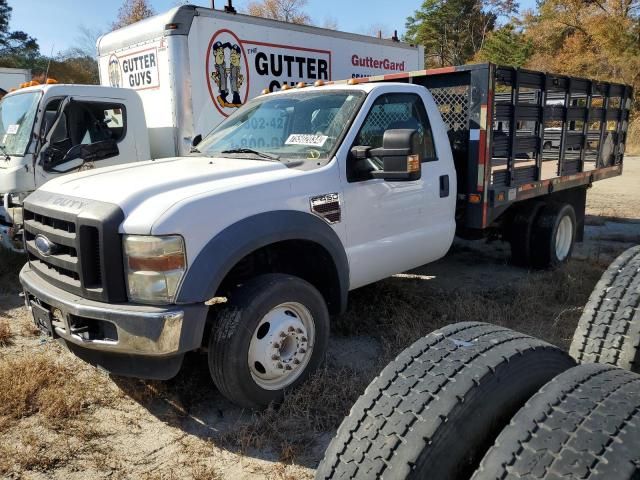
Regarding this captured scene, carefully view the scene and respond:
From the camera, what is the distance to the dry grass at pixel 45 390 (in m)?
3.25

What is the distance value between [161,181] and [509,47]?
46991 millimetres

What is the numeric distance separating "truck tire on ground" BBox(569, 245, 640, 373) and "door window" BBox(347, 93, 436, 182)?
168 cm

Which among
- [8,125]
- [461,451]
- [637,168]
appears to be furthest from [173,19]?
[637,168]

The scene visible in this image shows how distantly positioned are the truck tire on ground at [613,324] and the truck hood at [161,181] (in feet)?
6.19

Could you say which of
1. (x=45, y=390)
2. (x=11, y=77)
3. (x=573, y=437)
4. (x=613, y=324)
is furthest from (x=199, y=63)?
(x=11, y=77)

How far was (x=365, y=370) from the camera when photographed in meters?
3.73

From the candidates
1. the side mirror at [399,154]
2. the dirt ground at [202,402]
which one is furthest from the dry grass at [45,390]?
the side mirror at [399,154]

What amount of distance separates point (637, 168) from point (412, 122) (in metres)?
16.3

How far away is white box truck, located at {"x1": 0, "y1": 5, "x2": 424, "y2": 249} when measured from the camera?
240 inches

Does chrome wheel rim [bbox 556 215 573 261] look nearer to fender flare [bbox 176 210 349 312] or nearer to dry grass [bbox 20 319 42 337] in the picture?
fender flare [bbox 176 210 349 312]

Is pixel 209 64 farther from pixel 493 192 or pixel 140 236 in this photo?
pixel 140 236

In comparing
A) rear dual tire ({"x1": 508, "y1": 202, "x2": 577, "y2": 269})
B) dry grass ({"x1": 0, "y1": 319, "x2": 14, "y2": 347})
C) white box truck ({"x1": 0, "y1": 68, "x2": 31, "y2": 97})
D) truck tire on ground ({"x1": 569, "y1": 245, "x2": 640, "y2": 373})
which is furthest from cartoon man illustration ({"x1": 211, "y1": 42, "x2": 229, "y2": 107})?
white box truck ({"x1": 0, "y1": 68, "x2": 31, "y2": 97})

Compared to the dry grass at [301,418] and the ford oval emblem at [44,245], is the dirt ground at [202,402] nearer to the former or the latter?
the dry grass at [301,418]

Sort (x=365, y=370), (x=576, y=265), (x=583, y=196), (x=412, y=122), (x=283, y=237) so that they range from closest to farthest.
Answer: (x=283, y=237) < (x=365, y=370) < (x=412, y=122) < (x=576, y=265) < (x=583, y=196)
